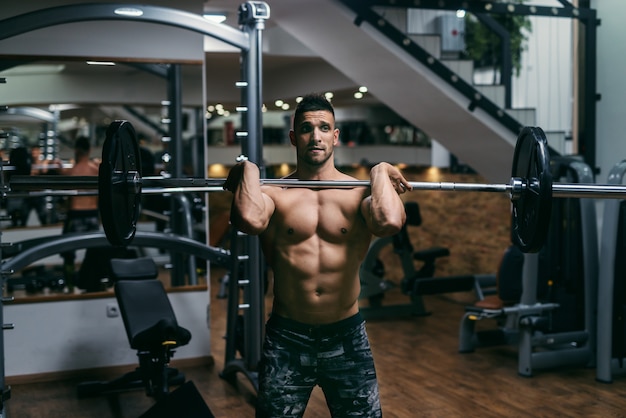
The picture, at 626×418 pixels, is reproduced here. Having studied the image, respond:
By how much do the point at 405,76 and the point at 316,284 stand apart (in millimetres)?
3066

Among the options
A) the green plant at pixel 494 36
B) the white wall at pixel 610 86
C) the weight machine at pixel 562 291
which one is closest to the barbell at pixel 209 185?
the weight machine at pixel 562 291

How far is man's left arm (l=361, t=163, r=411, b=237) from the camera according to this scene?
225 centimetres

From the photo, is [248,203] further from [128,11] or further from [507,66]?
[507,66]

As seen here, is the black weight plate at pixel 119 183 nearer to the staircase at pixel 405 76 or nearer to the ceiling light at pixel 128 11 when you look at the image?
the ceiling light at pixel 128 11

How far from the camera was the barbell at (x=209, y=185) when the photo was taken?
235cm

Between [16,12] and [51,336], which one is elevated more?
[16,12]

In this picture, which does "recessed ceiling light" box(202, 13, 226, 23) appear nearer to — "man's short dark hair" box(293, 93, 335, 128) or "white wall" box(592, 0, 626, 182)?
"white wall" box(592, 0, 626, 182)

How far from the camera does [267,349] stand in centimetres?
243

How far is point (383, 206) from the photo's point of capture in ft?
7.39

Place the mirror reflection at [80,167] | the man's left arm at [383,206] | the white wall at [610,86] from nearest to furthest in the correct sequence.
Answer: the man's left arm at [383,206], the mirror reflection at [80,167], the white wall at [610,86]

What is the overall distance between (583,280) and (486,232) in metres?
2.16

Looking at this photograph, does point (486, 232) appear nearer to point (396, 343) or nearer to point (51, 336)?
point (396, 343)

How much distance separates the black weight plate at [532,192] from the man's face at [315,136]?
0.65 meters

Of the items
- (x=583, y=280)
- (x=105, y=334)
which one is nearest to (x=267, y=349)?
(x=105, y=334)
